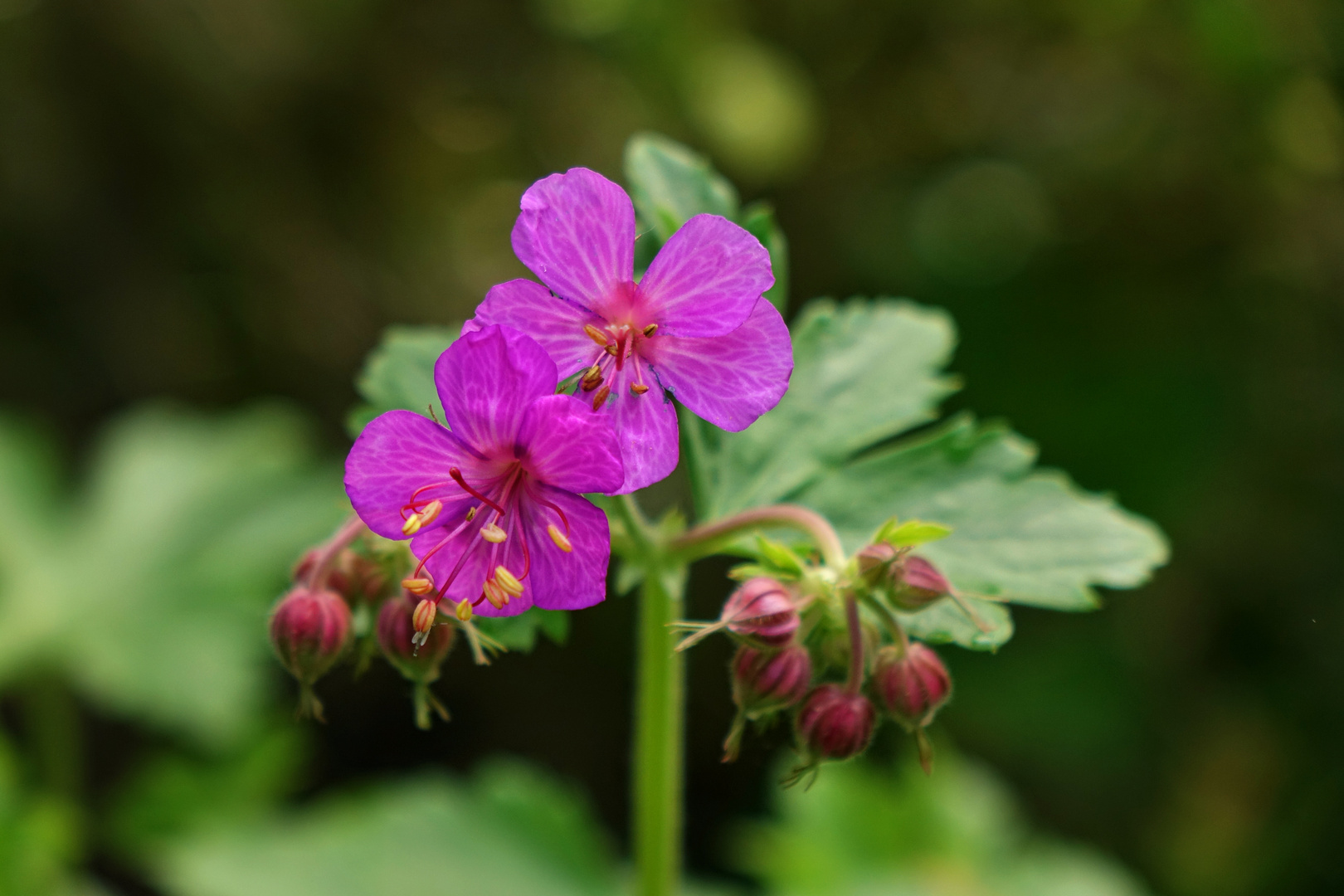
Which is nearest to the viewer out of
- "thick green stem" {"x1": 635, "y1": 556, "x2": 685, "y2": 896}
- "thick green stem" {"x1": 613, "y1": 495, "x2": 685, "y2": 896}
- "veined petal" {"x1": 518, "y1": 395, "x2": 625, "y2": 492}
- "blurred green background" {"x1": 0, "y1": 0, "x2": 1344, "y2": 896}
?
"veined petal" {"x1": 518, "y1": 395, "x2": 625, "y2": 492}

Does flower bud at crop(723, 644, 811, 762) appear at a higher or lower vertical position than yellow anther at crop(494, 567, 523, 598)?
lower

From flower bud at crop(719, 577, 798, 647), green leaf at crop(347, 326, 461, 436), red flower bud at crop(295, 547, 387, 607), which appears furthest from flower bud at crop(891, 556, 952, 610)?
green leaf at crop(347, 326, 461, 436)

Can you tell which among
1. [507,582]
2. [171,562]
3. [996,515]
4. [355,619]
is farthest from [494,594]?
[171,562]

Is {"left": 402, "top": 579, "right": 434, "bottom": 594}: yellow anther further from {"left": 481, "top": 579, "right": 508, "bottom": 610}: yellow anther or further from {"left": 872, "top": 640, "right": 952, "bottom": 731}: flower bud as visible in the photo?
{"left": 872, "top": 640, "right": 952, "bottom": 731}: flower bud

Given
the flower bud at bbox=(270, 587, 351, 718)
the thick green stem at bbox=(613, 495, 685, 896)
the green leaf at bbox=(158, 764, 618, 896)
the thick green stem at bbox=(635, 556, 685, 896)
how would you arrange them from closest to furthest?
the flower bud at bbox=(270, 587, 351, 718)
the thick green stem at bbox=(613, 495, 685, 896)
the thick green stem at bbox=(635, 556, 685, 896)
the green leaf at bbox=(158, 764, 618, 896)

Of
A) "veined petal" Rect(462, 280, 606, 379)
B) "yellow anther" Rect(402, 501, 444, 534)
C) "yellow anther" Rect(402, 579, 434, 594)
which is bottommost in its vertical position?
"yellow anther" Rect(402, 579, 434, 594)

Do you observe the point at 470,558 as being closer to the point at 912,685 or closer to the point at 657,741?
the point at 912,685

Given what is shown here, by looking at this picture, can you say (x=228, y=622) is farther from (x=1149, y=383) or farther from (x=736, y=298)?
(x=1149, y=383)

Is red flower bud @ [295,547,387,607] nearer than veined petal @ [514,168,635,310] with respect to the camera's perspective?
No
